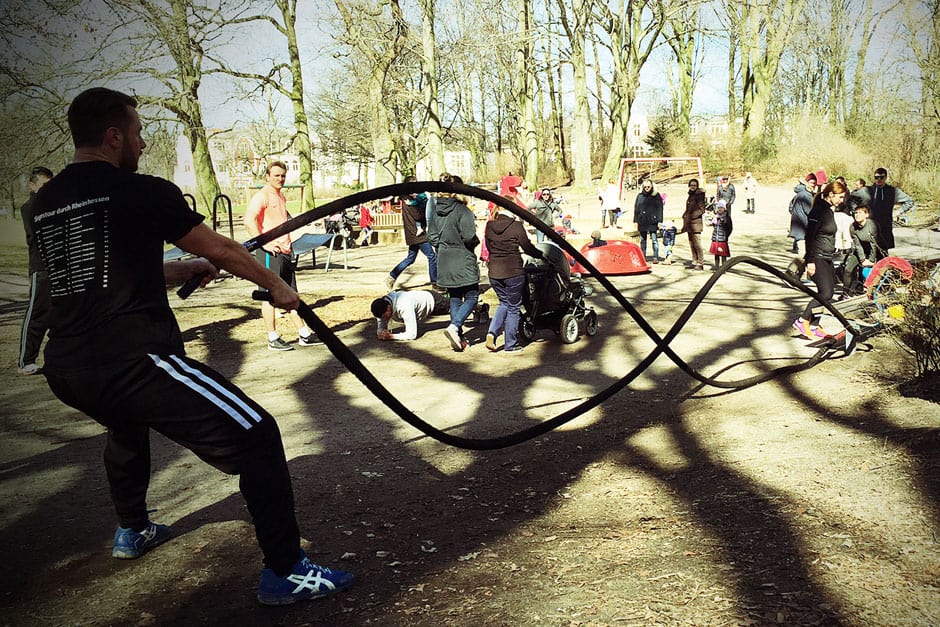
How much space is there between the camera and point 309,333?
9898mm

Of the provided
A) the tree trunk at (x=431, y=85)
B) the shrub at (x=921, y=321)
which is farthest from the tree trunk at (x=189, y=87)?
the shrub at (x=921, y=321)

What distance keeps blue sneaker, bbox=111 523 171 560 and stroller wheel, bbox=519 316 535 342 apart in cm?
613

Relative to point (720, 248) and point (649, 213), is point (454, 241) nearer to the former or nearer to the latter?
point (720, 248)

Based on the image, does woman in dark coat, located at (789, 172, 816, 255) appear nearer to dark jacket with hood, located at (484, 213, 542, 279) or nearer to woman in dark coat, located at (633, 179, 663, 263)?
woman in dark coat, located at (633, 179, 663, 263)

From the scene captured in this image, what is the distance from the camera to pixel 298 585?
10.6ft

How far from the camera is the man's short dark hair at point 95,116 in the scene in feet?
10.3

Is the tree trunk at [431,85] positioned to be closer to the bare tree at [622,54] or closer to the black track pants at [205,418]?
the bare tree at [622,54]

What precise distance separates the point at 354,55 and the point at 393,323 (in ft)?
75.5

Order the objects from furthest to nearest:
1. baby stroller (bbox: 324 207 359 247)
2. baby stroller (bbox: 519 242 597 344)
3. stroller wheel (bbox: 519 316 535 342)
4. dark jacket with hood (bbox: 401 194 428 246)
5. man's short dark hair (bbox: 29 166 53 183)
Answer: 1. baby stroller (bbox: 324 207 359 247)
2. dark jacket with hood (bbox: 401 194 428 246)
3. stroller wheel (bbox: 519 316 535 342)
4. baby stroller (bbox: 519 242 597 344)
5. man's short dark hair (bbox: 29 166 53 183)

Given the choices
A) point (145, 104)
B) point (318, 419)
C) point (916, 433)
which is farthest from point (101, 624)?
point (145, 104)

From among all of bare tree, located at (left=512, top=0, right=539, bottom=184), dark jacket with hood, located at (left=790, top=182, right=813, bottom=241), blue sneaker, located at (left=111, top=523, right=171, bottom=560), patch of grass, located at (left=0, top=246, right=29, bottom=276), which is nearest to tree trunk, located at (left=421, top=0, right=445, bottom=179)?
bare tree, located at (left=512, top=0, right=539, bottom=184)

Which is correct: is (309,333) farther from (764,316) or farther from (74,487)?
(764,316)

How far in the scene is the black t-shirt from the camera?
2988mm

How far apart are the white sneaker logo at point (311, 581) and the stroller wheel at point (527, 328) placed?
6.41 meters
